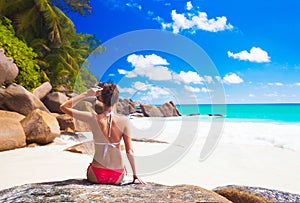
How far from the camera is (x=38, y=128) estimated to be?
7098mm

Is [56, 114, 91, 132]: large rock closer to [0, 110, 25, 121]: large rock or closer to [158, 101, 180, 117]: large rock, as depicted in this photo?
[0, 110, 25, 121]: large rock

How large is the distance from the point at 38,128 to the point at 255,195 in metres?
6.04

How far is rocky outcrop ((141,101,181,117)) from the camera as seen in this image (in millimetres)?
26516

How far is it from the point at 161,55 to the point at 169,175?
2.52 metres

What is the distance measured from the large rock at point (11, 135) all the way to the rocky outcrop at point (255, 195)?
5399 millimetres

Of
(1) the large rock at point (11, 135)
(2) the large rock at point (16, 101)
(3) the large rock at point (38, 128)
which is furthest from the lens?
(2) the large rock at point (16, 101)

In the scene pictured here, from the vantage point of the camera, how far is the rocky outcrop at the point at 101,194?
2.14 m

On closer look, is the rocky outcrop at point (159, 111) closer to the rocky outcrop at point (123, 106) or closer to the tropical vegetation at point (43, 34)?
the tropical vegetation at point (43, 34)

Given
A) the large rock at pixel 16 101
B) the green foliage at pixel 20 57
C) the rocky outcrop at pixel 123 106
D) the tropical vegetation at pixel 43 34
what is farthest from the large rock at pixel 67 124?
the tropical vegetation at pixel 43 34

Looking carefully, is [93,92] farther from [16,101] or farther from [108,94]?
[16,101]

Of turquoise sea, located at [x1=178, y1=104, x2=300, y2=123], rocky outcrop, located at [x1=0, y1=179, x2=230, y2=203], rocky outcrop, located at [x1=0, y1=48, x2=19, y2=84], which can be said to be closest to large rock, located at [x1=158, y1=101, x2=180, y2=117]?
turquoise sea, located at [x1=178, y1=104, x2=300, y2=123]

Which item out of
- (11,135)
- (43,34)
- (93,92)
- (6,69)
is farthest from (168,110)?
(93,92)

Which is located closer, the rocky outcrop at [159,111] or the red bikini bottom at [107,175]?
the red bikini bottom at [107,175]

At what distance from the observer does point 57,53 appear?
58.1 ft
